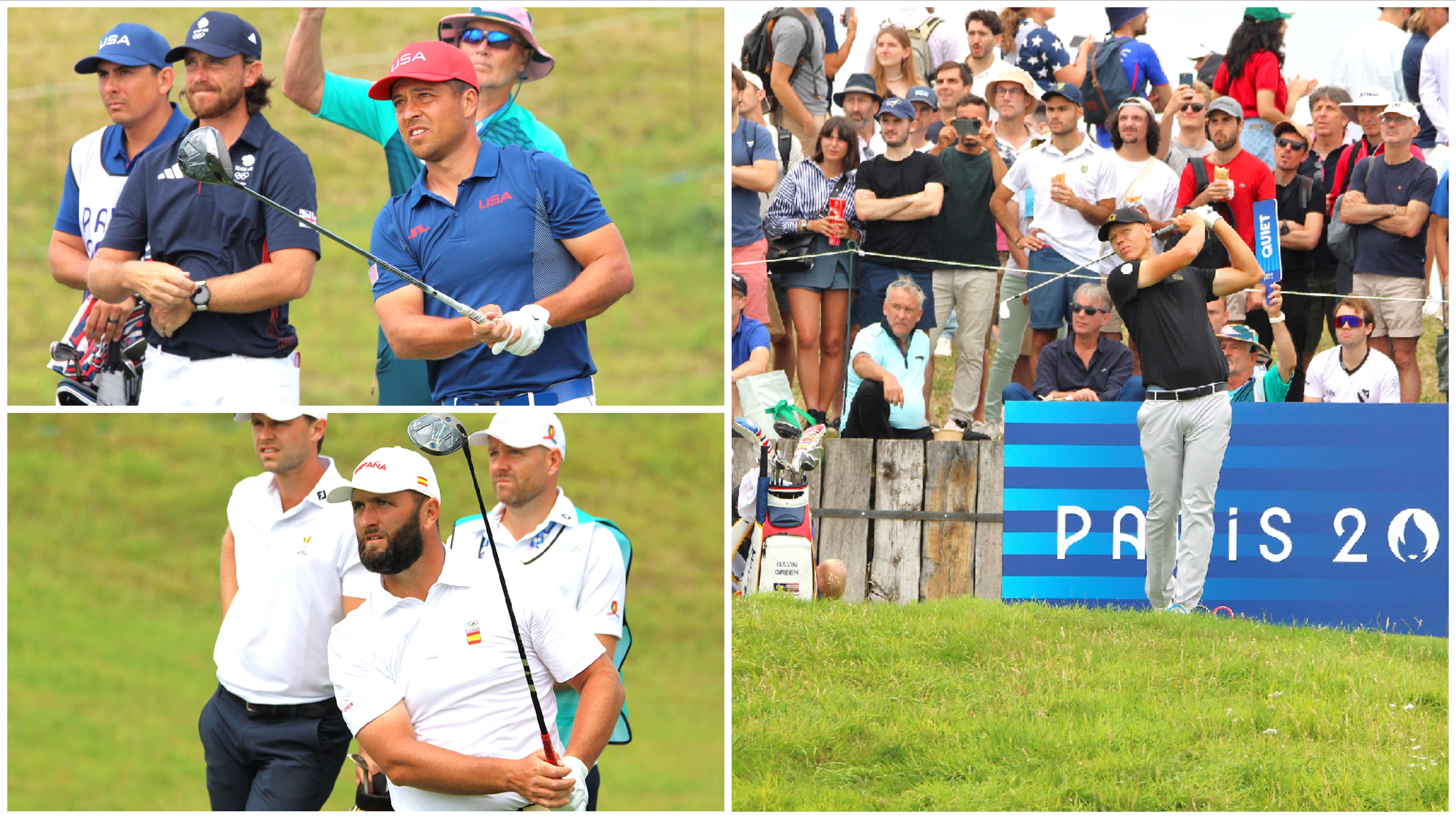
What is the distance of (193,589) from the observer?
2222 centimetres

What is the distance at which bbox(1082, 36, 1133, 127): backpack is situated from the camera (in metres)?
11.4

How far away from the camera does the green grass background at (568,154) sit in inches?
763

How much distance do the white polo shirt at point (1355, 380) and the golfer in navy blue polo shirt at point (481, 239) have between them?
19.6 ft

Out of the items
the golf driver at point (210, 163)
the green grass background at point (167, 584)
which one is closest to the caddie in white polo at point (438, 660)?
the golf driver at point (210, 163)

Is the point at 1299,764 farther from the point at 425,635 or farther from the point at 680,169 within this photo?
the point at 680,169

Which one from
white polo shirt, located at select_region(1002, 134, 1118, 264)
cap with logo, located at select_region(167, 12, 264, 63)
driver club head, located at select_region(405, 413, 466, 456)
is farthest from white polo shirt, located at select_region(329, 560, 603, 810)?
white polo shirt, located at select_region(1002, 134, 1118, 264)

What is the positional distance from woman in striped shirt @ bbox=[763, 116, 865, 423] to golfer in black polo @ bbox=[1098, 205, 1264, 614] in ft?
5.35

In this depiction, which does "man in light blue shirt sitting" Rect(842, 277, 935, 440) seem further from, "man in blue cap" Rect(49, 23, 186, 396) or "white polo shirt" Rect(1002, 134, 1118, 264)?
"man in blue cap" Rect(49, 23, 186, 396)

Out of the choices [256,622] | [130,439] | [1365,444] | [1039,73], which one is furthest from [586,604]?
[130,439]

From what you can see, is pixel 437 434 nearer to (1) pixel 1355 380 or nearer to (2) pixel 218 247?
(2) pixel 218 247

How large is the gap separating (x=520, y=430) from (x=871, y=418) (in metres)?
4.38

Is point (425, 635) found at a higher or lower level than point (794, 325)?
lower

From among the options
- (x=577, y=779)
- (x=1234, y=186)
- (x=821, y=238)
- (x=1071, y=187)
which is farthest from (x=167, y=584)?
(x=577, y=779)

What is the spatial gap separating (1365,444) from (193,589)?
16951mm
